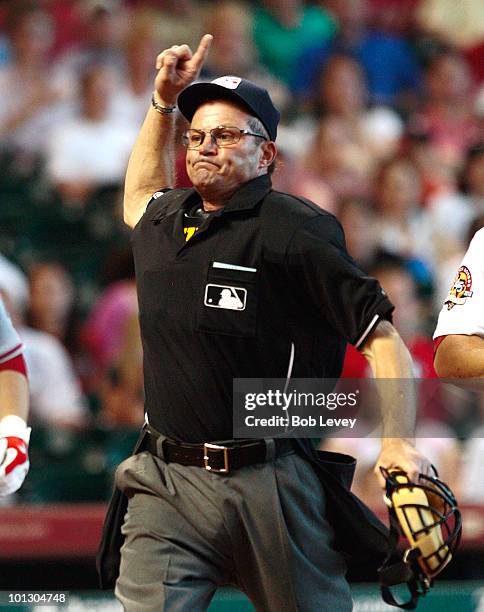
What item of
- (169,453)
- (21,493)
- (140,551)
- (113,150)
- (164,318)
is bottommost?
(21,493)

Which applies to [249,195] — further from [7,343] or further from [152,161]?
[7,343]

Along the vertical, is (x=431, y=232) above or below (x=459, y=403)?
above

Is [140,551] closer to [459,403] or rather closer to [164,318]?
[164,318]

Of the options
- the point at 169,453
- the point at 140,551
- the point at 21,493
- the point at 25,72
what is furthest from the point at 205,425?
the point at 25,72

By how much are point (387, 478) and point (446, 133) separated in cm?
677

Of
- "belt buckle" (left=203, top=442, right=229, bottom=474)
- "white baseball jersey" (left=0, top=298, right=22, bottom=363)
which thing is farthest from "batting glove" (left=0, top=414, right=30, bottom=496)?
"belt buckle" (left=203, top=442, right=229, bottom=474)

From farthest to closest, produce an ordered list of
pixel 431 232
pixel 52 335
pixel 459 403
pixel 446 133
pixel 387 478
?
pixel 446 133 < pixel 431 232 < pixel 52 335 < pixel 459 403 < pixel 387 478

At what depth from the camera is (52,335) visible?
777cm

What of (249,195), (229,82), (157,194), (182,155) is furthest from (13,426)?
(182,155)

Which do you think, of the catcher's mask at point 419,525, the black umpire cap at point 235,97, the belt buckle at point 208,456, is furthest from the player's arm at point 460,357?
the black umpire cap at point 235,97

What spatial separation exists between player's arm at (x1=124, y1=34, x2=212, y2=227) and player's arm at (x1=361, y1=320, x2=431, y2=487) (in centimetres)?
111

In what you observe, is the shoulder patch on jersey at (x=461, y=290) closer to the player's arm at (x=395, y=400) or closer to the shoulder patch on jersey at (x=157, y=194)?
the player's arm at (x=395, y=400)

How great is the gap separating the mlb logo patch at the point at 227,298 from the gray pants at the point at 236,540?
1.61ft

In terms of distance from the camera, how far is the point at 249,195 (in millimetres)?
4027
